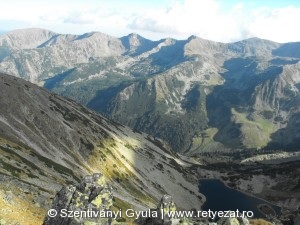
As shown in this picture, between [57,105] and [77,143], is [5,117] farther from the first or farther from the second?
[57,105]

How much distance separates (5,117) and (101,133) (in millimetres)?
67526

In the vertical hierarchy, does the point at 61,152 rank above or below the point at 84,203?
below

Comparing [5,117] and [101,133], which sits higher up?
[5,117]

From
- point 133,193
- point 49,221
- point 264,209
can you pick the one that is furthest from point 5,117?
point 264,209

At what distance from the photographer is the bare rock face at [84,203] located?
85.5 feet

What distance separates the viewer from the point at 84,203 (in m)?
27.2

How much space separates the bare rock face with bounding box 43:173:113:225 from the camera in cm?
2606

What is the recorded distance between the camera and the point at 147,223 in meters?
28.5
